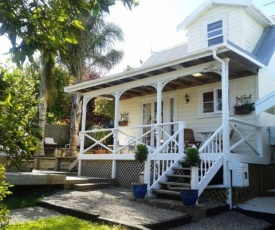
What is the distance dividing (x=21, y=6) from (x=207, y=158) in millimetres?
5624

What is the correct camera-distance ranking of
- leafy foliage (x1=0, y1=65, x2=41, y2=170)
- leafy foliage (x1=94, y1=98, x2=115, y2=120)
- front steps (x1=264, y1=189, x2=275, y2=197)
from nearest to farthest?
leafy foliage (x1=0, y1=65, x2=41, y2=170) → front steps (x1=264, y1=189, x2=275, y2=197) → leafy foliage (x1=94, y1=98, x2=115, y2=120)

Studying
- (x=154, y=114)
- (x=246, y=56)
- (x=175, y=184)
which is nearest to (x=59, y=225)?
(x=175, y=184)

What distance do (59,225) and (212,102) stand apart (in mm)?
6802

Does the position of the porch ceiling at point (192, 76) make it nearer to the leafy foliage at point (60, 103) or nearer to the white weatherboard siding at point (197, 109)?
the white weatherboard siding at point (197, 109)

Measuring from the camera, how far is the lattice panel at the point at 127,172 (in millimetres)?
9688

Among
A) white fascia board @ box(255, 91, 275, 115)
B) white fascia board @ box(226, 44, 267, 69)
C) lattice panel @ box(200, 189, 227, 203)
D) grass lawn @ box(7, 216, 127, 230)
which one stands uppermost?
white fascia board @ box(226, 44, 267, 69)

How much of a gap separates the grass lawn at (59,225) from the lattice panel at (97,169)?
4.98m

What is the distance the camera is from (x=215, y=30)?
10953 mm

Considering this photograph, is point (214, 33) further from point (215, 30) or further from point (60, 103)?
point (60, 103)

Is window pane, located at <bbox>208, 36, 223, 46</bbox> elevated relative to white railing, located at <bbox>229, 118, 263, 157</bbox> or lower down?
elevated

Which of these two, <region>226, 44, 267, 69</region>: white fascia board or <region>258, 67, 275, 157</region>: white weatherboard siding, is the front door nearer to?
<region>258, 67, 275, 157</region>: white weatherboard siding

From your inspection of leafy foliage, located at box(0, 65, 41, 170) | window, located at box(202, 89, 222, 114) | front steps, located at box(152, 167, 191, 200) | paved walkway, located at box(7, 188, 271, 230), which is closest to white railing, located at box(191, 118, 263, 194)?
front steps, located at box(152, 167, 191, 200)

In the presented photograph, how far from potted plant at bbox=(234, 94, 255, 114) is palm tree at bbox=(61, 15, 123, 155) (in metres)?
8.72

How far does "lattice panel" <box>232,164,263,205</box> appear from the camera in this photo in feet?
24.8
